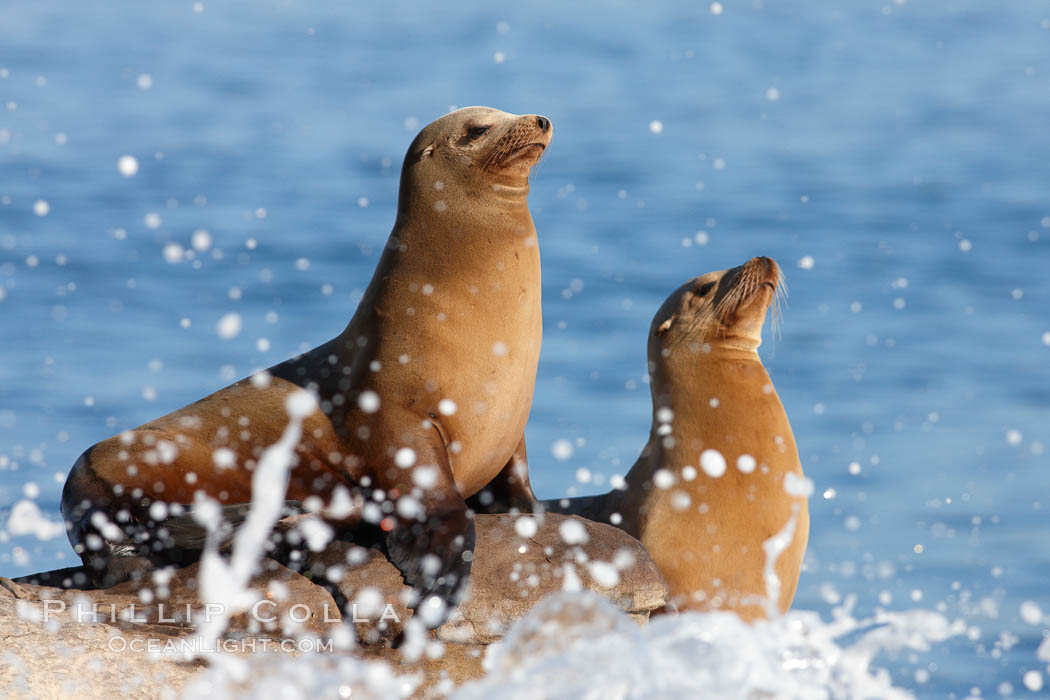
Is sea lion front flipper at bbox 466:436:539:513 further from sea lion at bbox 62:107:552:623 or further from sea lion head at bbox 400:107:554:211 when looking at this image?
sea lion head at bbox 400:107:554:211

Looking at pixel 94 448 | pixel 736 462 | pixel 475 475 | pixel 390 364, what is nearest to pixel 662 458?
pixel 736 462

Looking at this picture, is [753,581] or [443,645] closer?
[443,645]

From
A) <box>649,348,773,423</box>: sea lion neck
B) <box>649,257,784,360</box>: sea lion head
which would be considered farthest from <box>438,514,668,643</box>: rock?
<box>649,257,784,360</box>: sea lion head

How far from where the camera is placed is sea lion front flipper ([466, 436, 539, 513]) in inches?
226

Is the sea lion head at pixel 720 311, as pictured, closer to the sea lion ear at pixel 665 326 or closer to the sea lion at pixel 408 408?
the sea lion ear at pixel 665 326

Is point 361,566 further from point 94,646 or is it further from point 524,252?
point 524,252

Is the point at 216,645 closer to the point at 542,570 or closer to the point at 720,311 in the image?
the point at 542,570

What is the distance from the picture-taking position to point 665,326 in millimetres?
6000

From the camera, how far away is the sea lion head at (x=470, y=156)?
211 inches

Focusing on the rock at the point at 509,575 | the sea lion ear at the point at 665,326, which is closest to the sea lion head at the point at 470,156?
the sea lion ear at the point at 665,326

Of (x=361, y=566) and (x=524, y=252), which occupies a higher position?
(x=524, y=252)

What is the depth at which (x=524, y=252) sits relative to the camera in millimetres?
5414

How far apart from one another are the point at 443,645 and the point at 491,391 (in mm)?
936

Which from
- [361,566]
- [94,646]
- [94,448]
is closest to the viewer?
[94,646]
